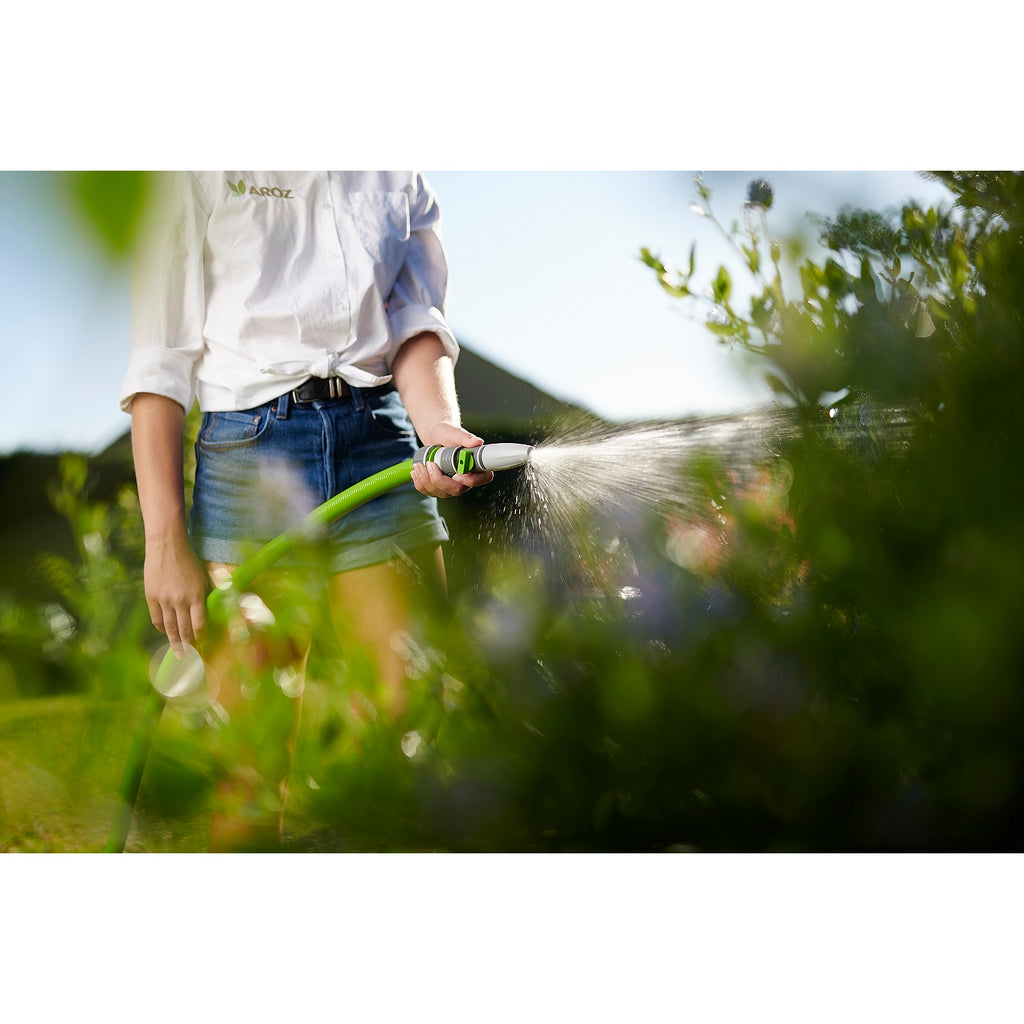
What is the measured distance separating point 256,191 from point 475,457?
64 centimetres

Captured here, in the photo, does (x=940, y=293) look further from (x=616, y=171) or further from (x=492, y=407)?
(x=492, y=407)

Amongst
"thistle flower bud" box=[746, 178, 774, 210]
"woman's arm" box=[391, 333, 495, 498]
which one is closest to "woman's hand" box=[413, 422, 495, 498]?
"woman's arm" box=[391, 333, 495, 498]

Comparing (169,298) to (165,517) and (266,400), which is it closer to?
(266,400)

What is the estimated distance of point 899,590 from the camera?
152 centimetres

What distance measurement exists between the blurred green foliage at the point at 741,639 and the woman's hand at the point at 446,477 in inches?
3.1

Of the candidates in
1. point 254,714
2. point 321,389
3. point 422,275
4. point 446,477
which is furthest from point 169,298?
point 254,714

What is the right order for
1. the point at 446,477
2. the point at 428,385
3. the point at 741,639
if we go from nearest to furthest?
the point at 741,639, the point at 446,477, the point at 428,385

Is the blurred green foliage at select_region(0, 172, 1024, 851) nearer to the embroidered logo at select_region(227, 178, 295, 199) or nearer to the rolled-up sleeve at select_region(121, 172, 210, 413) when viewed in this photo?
the rolled-up sleeve at select_region(121, 172, 210, 413)

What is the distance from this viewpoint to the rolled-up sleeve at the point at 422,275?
5.93 ft

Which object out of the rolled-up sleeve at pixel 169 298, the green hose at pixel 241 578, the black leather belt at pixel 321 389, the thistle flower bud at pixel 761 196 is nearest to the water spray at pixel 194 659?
the green hose at pixel 241 578

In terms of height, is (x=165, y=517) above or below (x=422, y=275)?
below

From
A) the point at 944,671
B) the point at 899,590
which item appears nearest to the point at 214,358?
the point at 899,590

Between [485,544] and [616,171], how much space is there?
73 centimetres

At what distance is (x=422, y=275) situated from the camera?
1827mm
